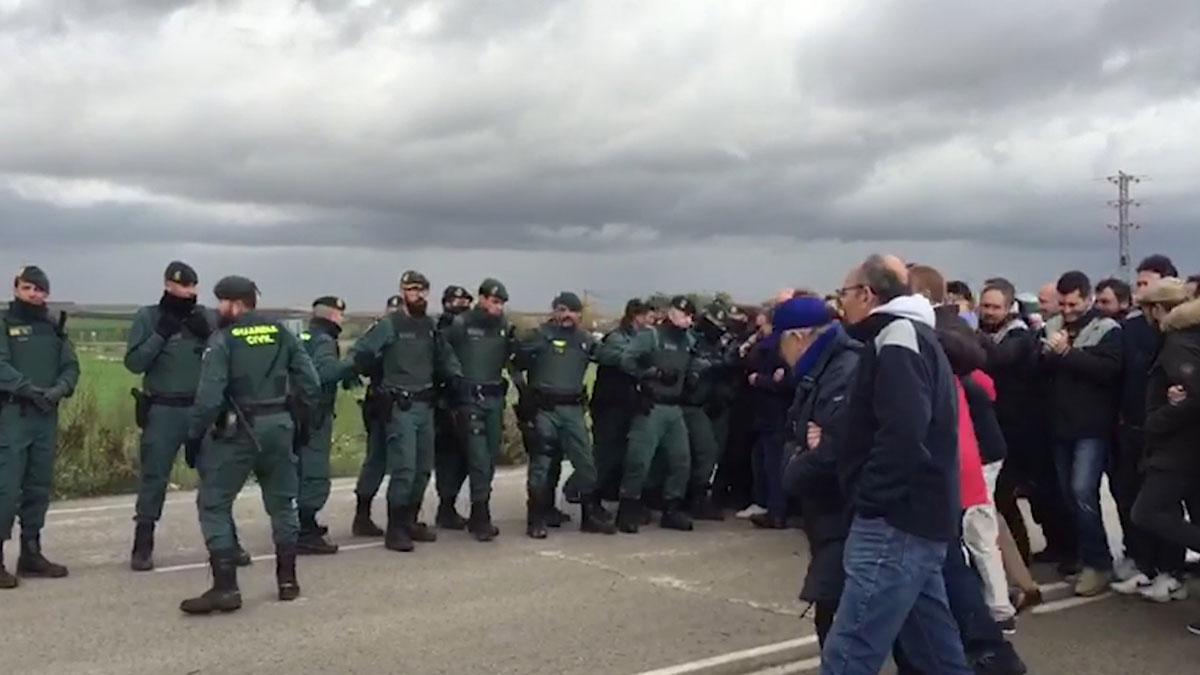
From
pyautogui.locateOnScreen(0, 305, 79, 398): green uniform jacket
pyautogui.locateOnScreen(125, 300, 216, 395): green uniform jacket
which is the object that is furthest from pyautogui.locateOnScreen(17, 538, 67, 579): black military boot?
pyautogui.locateOnScreen(125, 300, 216, 395): green uniform jacket

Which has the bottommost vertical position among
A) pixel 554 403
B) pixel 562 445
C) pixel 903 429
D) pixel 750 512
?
pixel 750 512

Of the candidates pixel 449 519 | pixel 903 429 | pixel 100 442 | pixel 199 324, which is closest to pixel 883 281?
pixel 903 429

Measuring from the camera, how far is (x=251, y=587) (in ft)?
26.0

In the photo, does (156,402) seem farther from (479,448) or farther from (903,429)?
(903,429)

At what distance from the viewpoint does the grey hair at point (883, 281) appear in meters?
4.68

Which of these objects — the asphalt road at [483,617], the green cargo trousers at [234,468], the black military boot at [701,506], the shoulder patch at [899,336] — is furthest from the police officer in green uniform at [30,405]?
the shoulder patch at [899,336]

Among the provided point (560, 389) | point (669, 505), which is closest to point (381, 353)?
point (560, 389)

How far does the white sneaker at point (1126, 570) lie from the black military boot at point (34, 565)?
7.08 meters

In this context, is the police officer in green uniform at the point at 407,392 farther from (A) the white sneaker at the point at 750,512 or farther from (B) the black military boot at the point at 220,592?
(A) the white sneaker at the point at 750,512

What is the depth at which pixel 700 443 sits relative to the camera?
1058cm

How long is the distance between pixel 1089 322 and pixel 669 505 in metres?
3.87

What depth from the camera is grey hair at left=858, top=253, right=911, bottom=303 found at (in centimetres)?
468

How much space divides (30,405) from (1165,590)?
24.5 ft

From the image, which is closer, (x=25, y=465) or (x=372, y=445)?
(x=25, y=465)
